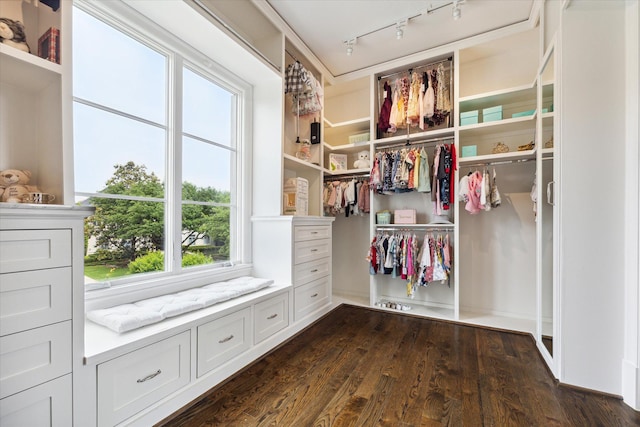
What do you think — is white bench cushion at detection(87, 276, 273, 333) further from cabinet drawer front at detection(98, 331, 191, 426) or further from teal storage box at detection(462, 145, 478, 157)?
teal storage box at detection(462, 145, 478, 157)

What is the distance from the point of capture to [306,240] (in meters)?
2.62

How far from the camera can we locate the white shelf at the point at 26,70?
1.03 meters

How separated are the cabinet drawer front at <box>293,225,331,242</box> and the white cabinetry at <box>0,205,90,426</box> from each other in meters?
1.59

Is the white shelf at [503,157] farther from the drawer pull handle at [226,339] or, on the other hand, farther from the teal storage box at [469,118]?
the drawer pull handle at [226,339]

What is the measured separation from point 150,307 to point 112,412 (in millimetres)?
505

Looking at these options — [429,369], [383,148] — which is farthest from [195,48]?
[429,369]

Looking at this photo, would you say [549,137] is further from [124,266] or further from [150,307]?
[124,266]

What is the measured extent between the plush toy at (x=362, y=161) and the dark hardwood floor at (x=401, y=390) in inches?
76.2

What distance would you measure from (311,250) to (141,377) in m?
1.68

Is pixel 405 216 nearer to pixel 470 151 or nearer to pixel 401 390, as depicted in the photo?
pixel 470 151

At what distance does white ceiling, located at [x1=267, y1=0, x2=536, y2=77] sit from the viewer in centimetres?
225

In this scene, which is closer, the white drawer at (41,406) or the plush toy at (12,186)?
the white drawer at (41,406)

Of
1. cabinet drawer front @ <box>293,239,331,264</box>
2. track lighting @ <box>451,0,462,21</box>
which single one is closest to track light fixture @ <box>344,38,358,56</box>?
track lighting @ <box>451,0,462,21</box>

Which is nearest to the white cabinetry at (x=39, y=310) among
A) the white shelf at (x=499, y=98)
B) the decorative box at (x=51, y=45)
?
the decorative box at (x=51, y=45)
